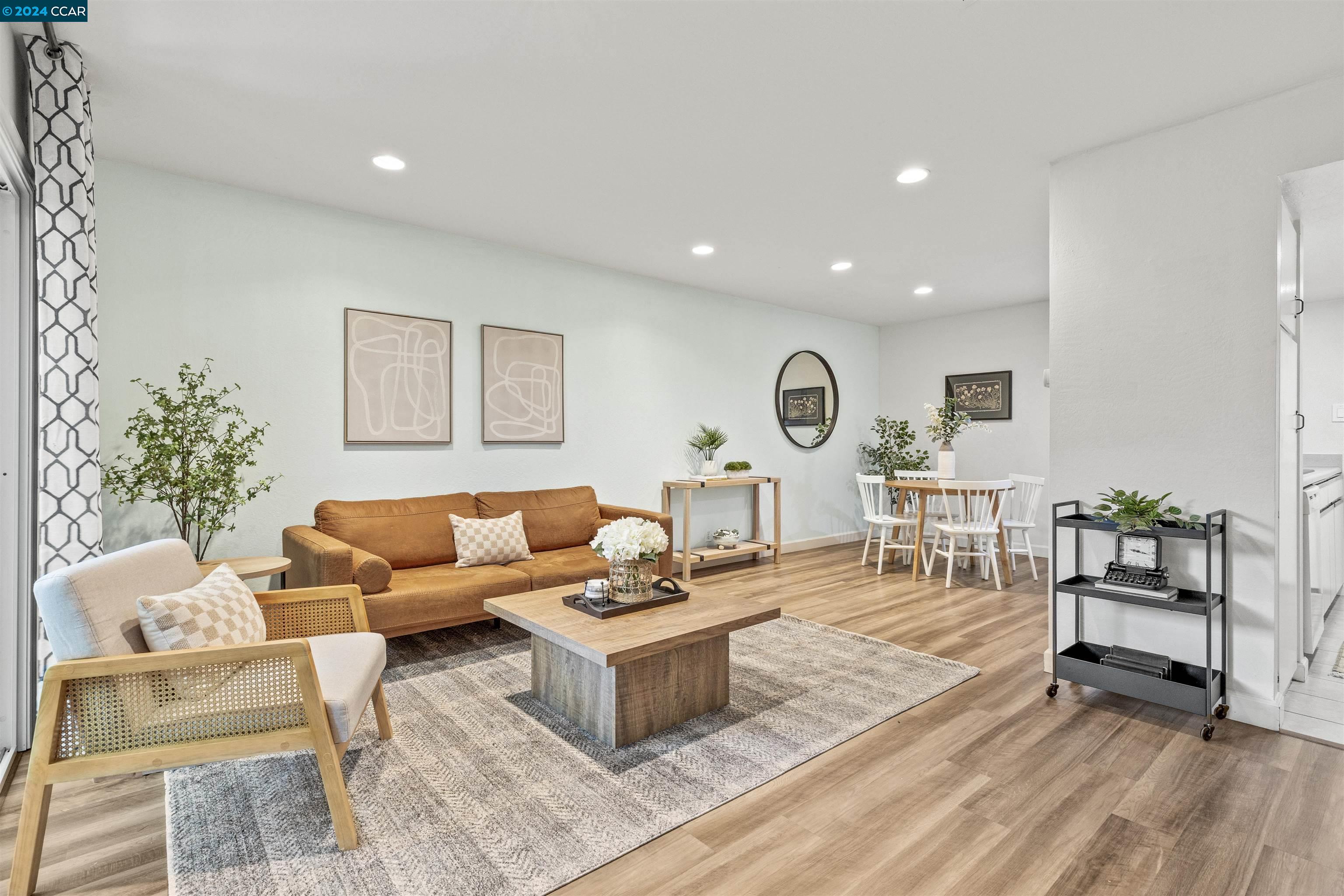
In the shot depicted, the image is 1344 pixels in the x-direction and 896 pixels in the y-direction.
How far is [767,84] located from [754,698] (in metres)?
2.50

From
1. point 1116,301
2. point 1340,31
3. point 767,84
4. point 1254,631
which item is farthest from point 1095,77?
point 1254,631

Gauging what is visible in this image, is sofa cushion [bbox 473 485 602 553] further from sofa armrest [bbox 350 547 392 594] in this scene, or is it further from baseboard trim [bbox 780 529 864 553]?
baseboard trim [bbox 780 529 864 553]

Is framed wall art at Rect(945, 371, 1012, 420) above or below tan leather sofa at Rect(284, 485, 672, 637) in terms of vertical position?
above

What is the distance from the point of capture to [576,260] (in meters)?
4.91

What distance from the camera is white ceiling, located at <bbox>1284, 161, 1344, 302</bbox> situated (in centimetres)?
252

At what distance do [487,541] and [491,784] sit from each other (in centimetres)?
192

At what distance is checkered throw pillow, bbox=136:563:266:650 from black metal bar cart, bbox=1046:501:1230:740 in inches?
120

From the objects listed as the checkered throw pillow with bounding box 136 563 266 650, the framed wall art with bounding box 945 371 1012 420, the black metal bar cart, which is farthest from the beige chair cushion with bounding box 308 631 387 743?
the framed wall art with bounding box 945 371 1012 420

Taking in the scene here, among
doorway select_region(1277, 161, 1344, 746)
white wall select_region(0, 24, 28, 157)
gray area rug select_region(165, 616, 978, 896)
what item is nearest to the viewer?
gray area rug select_region(165, 616, 978, 896)

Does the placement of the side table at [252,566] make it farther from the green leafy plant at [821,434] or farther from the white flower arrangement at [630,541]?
the green leafy plant at [821,434]

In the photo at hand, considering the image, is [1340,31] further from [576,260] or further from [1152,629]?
[576,260]

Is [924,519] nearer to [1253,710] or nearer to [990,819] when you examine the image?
[1253,710]

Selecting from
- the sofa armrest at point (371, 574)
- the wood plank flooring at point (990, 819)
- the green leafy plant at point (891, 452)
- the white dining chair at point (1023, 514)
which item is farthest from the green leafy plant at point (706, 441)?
the wood plank flooring at point (990, 819)

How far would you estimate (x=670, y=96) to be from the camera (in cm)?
258
